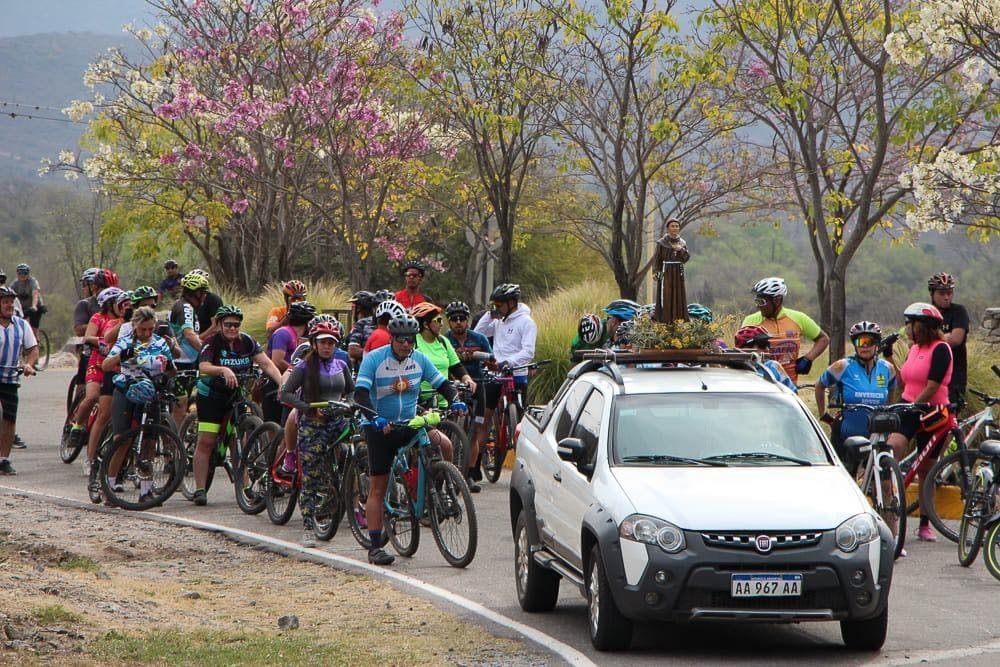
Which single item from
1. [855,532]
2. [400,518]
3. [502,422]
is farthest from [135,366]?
[855,532]

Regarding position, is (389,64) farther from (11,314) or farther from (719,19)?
(11,314)

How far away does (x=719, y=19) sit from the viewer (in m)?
19.9

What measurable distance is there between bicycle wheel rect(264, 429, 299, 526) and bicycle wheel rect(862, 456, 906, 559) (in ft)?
15.5

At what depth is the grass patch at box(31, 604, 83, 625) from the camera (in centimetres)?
884

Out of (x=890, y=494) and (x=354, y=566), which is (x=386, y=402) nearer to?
(x=354, y=566)

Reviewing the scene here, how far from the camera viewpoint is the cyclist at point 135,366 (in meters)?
14.7

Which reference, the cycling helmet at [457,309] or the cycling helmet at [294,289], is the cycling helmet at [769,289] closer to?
the cycling helmet at [457,309]

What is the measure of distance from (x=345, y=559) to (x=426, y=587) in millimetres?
1424

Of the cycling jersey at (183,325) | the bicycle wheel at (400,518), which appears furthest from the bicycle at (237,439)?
the bicycle wheel at (400,518)

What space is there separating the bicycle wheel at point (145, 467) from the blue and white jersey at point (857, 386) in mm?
5821

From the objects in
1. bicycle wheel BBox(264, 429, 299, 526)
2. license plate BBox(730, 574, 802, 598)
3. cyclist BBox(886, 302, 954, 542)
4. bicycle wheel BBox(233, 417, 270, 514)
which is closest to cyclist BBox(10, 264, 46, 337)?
bicycle wheel BBox(233, 417, 270, 514)

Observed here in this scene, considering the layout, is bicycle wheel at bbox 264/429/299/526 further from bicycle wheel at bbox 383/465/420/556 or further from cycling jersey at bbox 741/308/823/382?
cycling jersey at bbox 741/308/823/382

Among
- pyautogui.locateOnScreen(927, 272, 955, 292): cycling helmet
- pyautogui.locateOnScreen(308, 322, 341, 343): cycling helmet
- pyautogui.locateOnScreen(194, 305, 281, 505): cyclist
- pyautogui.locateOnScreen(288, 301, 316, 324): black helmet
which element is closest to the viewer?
pyautogui.locateOnScreen(308, 322, 341, 343): cycling helmet

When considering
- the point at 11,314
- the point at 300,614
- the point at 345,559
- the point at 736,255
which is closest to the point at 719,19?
the point at 11,314
